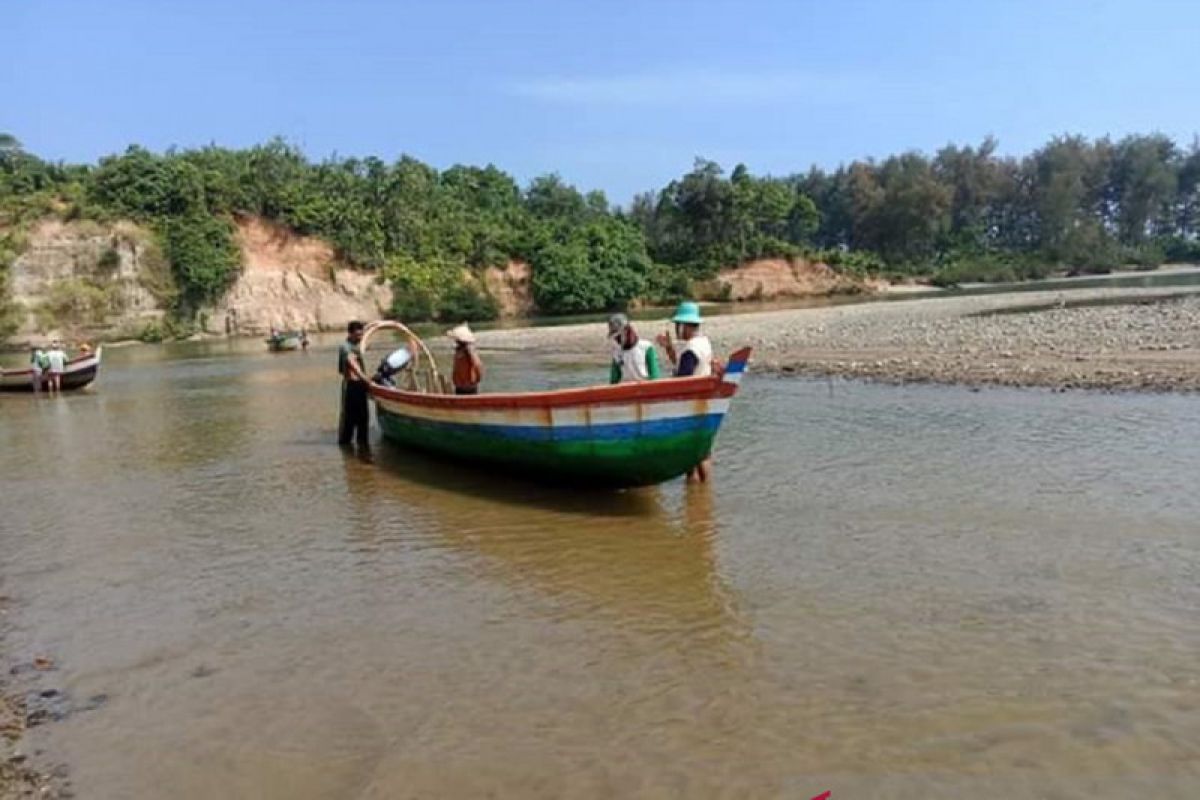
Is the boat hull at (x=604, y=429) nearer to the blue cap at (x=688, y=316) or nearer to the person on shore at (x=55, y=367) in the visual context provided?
the blue cap at (x=688, y=316)

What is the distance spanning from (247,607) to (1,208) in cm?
5395

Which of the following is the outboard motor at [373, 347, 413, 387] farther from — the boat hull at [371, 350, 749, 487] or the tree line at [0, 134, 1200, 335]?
the tree line at [0, 134, 1200, 335]

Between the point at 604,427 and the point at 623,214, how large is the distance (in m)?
91.3

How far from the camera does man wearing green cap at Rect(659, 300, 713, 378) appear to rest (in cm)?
915

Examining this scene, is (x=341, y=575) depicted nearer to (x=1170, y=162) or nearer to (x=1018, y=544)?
(x=1018, y=544)

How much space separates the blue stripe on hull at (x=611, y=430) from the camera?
8.89 meters

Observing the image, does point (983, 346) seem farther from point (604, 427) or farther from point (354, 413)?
point (604, 427)

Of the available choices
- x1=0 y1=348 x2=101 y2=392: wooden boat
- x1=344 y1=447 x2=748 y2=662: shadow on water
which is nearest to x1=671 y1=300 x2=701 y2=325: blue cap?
x1=344 y1=447 x2=748 y2=662: shadow on water

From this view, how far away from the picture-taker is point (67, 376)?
977 inches

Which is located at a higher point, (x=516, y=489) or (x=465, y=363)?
(x=465, y=363)

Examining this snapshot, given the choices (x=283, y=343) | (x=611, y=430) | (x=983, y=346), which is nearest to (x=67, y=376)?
(x=283, y=343)

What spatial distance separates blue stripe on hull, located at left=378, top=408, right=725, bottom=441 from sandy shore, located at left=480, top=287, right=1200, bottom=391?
9.39 meters

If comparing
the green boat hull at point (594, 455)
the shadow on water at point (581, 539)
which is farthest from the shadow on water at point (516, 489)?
the green boat hull at point (594, 455)

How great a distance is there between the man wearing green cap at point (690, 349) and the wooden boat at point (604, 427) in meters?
0.33
